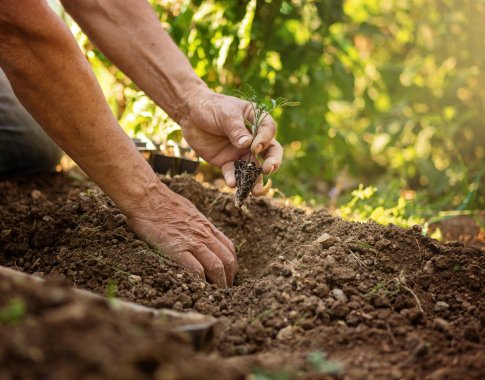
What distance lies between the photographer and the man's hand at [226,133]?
7.82 ft

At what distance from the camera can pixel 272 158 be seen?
2.37 meters

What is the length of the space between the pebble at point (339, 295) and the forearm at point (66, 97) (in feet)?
2.74

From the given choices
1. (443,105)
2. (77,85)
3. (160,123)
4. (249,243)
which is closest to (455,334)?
(249,243)

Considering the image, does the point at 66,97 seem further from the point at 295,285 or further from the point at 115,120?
the point at 295,285

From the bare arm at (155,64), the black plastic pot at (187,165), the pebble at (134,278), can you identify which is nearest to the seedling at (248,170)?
the bare arm at (155,64)

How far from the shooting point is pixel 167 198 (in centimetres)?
239

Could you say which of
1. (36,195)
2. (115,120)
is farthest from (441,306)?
(36,195)

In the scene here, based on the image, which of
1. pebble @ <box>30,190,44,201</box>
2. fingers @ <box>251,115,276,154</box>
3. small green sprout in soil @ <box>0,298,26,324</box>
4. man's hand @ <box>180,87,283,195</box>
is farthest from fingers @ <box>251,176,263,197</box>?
small green sprout in soil @ <box>0,298,26,324</box>

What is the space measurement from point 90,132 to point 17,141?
1319mm

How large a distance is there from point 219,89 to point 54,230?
141 centimetres

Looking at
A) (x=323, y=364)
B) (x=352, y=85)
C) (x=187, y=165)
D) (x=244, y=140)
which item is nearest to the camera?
(x=323, y=364)

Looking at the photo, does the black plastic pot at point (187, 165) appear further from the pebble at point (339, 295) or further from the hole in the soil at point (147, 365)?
the hole in the soil at point (147, 365)

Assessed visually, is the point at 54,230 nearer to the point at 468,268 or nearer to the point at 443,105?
the point at 468,268

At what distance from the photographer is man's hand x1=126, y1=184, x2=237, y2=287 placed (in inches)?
90.1
